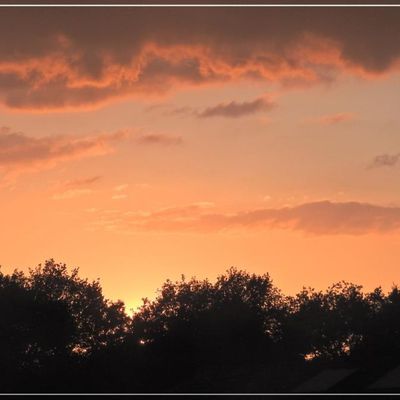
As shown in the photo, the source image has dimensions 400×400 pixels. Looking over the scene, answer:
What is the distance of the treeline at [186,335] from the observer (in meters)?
84.6

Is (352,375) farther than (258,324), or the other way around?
(258,324)

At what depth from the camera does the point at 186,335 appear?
100312 millimetres

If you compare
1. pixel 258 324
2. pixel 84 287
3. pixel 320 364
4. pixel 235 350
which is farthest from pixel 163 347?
pixel 320 364

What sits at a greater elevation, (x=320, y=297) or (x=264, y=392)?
(x=320, y=297)

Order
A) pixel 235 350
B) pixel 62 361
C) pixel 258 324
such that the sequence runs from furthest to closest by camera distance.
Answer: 1. pixel 258 324
2. pixel 235 350
3. pixel 62 361

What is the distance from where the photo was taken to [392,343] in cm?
10012

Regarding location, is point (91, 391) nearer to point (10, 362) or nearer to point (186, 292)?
point (10, 362)

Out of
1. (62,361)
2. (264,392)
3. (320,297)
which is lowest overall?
(264,392)

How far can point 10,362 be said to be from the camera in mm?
89562

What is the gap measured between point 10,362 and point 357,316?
53.6m

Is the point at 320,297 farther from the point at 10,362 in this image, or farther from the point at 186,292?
the point at 10,362

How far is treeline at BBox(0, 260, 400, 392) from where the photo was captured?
278 feet

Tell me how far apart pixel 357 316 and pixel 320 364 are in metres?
60.9

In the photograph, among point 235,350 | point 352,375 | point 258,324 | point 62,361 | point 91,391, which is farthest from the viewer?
point 258,324
